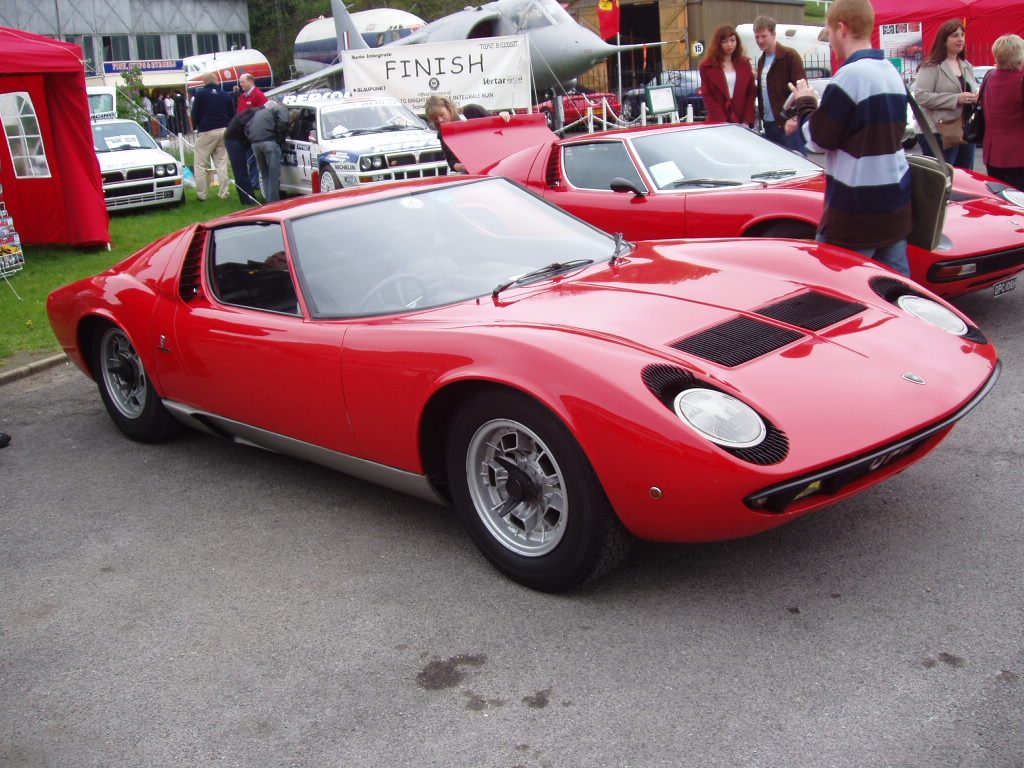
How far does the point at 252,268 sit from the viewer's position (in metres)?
4.20

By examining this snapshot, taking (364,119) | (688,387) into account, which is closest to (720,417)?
(688,387)

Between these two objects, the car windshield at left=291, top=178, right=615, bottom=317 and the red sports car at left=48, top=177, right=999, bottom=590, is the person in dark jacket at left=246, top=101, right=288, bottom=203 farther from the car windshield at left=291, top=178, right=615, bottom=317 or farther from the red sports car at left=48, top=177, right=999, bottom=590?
the car windshield at left=291, top=178, right=615, bottom=317

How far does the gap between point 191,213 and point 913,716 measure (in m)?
13.4

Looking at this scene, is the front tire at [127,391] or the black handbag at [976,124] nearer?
the front tire at [127,391]

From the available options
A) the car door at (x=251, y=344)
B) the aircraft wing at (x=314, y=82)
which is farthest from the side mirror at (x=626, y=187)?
the aircraft wing at (x=314, y=82)

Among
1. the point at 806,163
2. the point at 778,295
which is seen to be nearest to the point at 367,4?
the point at 806,163

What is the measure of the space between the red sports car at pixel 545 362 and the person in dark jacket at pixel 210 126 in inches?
433

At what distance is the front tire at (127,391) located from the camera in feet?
16.2

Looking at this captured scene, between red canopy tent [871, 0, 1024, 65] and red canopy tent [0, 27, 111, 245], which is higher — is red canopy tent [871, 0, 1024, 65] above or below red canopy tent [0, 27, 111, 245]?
above

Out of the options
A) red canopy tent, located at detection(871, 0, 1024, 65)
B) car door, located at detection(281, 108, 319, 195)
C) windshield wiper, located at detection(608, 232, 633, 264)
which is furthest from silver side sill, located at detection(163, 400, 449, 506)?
red canopy tent, located at detection(871, 0, 1024, 65)

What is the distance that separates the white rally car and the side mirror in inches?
268

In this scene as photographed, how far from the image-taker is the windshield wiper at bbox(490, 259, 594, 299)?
365 cm

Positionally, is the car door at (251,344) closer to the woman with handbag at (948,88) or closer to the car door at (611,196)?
the car door at (611,196)

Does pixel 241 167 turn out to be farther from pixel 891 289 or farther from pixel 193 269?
pixel 891 289
